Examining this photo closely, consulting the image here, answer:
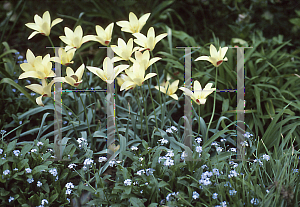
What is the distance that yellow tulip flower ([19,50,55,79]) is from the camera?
4.70 ft

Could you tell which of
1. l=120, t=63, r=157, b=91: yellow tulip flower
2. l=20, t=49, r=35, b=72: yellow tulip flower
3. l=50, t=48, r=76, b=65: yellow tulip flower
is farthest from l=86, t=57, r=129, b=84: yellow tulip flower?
l=20, t=49, r=35, b=72: yellow tulip flower

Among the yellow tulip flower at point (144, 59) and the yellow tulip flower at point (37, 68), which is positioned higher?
the yellow tulip flower at point (144, 59)

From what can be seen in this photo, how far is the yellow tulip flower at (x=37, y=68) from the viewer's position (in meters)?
1.43

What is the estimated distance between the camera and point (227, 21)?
344 centimetres

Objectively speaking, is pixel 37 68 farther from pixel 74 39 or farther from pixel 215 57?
pixel 215 57

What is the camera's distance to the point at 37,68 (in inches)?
57.2

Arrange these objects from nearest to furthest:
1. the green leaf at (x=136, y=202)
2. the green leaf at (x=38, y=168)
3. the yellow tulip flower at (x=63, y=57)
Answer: the green leaf at (x=136, y=202) → the green leaf at (x=38, y=168) → the yellow tulip flower at (x=63, y=57)

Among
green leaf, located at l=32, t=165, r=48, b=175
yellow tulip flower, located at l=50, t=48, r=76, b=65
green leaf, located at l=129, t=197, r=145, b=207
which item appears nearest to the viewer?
green leaf, located at l=129, t=197, r=145, b=207

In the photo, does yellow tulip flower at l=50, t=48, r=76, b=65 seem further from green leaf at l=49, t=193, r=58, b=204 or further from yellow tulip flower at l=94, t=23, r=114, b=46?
green leaf at l=49, t=193, r=58, b=204

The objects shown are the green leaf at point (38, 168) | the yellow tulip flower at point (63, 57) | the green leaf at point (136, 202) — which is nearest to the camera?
the green leaf at point (136, 202)

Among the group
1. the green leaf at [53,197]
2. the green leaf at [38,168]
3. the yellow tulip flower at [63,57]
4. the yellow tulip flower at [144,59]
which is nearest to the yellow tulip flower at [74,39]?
the yellow tulip flower at [63,57]

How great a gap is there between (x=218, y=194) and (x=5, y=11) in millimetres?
3233

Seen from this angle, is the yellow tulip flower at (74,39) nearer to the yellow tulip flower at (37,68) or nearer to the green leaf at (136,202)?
the yellow tulip flower at (37,68)

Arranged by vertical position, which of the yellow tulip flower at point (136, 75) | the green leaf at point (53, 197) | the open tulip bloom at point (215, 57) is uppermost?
the open tulip bloom at point (215, 57)
